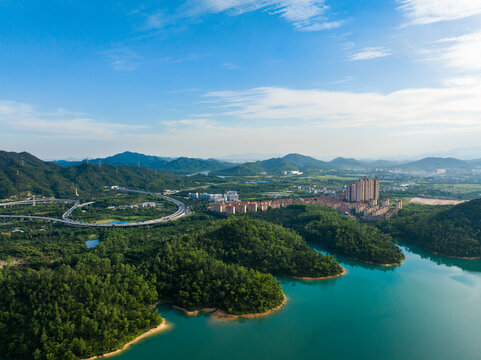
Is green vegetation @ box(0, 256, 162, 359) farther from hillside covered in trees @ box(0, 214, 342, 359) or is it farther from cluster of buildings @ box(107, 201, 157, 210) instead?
cluster of buildings @ box(107, 201, 157, 210)

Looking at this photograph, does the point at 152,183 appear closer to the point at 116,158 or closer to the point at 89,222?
the point at 89,222

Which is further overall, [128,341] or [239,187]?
[239,187]

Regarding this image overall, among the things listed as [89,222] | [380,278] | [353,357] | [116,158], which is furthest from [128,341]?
[116,158]

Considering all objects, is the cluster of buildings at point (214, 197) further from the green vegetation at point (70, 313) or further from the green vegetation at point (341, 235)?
the green vegetation at point (70, 313)

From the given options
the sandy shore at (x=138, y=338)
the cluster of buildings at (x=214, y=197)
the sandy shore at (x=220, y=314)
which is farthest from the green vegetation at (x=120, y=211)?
the sandy shore at (x=138, y=338)

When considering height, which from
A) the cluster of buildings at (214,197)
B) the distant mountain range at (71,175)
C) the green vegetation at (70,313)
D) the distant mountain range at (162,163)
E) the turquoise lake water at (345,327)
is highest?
the distant mountain range at (162,163)

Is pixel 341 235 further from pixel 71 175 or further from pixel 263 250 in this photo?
pixel 71 175

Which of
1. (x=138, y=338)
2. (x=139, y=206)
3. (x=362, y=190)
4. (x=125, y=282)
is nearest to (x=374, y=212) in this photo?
(x=362, y=190)
